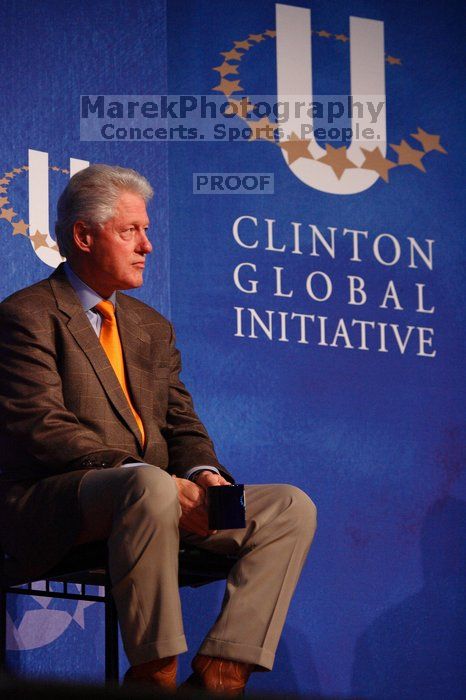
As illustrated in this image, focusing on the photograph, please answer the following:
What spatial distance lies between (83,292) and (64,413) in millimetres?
415

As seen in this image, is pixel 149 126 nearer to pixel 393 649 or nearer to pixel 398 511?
pixel 398 511

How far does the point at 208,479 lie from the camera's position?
96.6 inches

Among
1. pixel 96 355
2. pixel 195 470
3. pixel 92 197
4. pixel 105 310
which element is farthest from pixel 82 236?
pixel 195 470

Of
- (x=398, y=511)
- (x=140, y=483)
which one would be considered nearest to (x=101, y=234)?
(x=140, y=483)

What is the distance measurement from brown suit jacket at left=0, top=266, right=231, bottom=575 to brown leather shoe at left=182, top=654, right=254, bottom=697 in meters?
0.40

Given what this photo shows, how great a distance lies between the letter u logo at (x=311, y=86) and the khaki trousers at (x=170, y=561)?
165 centimetres

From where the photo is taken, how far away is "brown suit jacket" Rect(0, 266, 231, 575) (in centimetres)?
231

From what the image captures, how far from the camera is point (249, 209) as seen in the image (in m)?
3.58

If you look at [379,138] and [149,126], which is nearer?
[149,126]

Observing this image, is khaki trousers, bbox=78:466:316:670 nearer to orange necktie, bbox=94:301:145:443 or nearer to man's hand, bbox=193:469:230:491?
man's hand, bbox=193:469:230:491

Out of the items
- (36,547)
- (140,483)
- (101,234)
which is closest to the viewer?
(140,483)

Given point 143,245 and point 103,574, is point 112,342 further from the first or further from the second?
point 103,574

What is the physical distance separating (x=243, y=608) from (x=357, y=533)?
4.56 feet

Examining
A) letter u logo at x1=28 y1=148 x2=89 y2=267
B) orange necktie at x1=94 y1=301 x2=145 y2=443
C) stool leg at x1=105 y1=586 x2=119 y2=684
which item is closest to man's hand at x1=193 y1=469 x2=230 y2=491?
orange necktie at x1=94 y1=301 x2=145 y2=443
